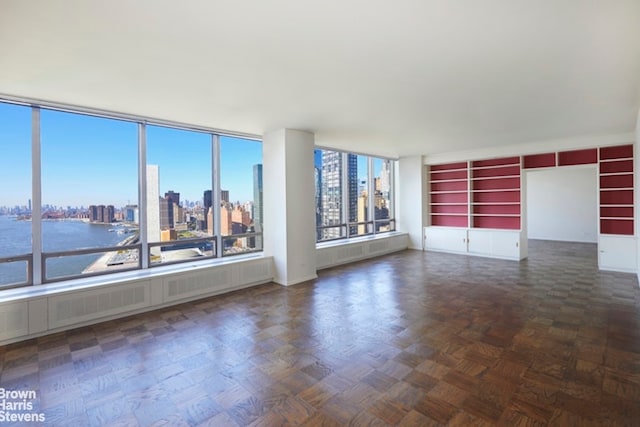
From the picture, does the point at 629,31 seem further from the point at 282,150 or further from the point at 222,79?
the point at 282,150

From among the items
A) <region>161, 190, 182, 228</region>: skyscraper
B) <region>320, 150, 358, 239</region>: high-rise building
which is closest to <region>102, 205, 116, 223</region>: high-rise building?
<region>161, 190, 182, 228</region>: skyscraper

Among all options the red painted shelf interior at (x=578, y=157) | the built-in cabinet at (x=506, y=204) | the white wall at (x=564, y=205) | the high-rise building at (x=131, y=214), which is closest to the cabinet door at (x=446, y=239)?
the built-in cabinet at (x=506, y=204)

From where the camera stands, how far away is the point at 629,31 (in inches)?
92.5

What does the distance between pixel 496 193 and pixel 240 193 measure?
20.8 ft

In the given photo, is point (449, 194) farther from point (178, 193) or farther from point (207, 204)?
point (178, 193)

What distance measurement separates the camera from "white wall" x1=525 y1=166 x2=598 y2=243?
31.2 feet

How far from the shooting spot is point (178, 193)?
497 cm

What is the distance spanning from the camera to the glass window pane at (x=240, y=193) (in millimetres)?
5543

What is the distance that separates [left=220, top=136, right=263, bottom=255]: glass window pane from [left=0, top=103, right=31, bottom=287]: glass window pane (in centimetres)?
253

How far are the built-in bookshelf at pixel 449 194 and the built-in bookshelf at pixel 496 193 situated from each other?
0.72ft

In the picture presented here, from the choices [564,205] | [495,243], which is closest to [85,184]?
[495,243]

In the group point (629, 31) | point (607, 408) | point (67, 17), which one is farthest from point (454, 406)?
point (67, 17)

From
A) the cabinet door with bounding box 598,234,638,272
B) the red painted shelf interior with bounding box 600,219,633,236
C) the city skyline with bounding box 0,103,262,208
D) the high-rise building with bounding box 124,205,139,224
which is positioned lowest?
the cabinet door with bounding box 598,234,638,272

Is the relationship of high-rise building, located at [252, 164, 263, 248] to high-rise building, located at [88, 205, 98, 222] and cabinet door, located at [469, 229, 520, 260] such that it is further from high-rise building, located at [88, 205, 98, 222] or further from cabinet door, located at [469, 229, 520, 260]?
cabinet door, located at [469, 229, 520, 260]
